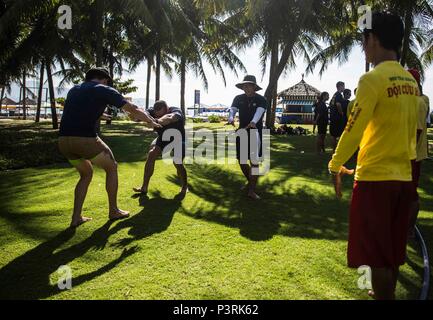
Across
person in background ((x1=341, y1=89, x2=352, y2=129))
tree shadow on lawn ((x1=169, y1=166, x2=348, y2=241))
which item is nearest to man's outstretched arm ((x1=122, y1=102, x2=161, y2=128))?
tree shadow on lawn ((x1=169, y1=166, x2=348, y2=241))

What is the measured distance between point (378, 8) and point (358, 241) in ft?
58.5

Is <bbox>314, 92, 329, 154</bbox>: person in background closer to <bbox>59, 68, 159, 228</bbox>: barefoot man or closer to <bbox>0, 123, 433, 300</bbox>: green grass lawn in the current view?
<bbox>0, 123, 433, 300</bbox>: green grass lawn

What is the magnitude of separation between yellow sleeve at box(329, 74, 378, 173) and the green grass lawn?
1431 millimetres

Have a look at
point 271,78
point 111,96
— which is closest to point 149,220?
point 111,96

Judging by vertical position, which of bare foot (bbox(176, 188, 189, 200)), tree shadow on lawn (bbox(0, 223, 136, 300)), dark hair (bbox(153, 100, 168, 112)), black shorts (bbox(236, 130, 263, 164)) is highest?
dark hair (bbox(153, 100, 168, 112))

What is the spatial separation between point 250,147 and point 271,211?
49.0 inches

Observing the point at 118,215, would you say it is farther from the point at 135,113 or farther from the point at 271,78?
the point at 271,78

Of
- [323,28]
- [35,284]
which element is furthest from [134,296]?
[323,28]

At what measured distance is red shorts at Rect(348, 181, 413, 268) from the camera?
238cm

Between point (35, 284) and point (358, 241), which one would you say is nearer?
point (358, 241)

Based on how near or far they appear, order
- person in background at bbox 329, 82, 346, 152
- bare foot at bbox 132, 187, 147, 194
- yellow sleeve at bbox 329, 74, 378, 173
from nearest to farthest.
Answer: yellow sleeve at bbox 329, 74, 378, 173 → bare foot at bbox 132, 187, 147, 194 → person in background at bbox 329, 82, 346, 152

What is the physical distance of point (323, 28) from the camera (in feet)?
66.1

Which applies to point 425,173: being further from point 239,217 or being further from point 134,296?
point 134,296

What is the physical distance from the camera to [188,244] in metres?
4.38
